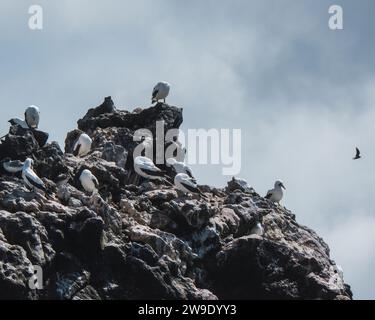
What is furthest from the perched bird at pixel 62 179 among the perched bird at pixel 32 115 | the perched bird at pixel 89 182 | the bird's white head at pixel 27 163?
the perched bird at pixel 32 115

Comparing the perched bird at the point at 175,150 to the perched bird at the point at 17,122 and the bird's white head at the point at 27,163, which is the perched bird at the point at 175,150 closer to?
the perched bird at the point at 17,122

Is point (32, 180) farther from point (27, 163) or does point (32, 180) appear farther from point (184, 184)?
point (184, 184)

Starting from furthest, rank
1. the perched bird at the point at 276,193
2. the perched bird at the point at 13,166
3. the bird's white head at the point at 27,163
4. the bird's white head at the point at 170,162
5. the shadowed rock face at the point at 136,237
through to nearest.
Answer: the perched bird at the point at 276,193 → the bird's white head at the point at 170,162 → the perched bird at the point at 13,166 → the bird's white head at the point at 27,163 → the shadowed rock face at the point at 136,237

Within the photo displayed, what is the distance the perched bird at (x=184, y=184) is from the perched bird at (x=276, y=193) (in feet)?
28.8

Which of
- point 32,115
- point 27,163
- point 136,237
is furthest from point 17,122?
point 136,237

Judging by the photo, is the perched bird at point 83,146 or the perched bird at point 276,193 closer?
the perched bird at point 83,146

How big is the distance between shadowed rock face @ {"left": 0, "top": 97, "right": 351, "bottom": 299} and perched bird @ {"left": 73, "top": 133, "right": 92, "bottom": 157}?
17.4 inches

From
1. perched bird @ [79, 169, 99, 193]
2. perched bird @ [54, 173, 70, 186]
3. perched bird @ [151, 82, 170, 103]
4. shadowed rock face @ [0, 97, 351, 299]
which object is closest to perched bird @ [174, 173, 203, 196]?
shadowed rock face @ [0, 97, 351, 299]

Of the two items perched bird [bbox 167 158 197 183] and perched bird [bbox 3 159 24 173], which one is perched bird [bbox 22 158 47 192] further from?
perched bird [bbox 167 158 197 183]

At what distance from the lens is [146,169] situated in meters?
58.1

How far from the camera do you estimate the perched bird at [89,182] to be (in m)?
53.8

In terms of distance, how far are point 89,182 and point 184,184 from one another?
4.60m
